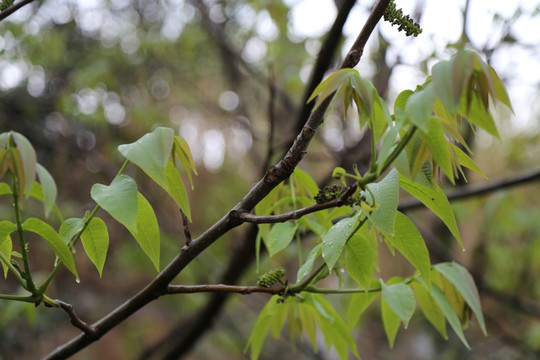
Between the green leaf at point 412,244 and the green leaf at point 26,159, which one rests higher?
the green leaf at point 26,159

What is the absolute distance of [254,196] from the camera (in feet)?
2.31

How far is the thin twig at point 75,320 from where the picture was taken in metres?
0.74

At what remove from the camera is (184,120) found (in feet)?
17.9

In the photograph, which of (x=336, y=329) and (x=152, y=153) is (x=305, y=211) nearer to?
(x=152, y=153)

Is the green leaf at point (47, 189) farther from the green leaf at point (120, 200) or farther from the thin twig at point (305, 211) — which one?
the thin twig at point (305, 211)

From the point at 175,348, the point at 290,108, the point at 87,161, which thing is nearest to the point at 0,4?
the point at 175,348

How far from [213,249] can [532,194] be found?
10.6 feet

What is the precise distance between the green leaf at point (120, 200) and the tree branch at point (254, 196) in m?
0.14

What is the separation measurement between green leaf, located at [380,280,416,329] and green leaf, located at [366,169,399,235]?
0.19 metres

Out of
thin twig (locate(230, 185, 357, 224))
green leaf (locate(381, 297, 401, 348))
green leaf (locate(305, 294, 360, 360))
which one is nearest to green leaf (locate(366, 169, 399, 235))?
thin twig (locate(230, 185, 357, 224))

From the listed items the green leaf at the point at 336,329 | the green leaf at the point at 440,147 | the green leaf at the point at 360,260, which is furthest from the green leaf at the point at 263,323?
the green leaf at the point at 440,147

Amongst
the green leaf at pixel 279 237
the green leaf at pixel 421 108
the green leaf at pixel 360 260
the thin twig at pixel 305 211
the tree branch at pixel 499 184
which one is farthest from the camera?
the tree branch at pixel 499 184

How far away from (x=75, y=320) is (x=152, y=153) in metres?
0.34

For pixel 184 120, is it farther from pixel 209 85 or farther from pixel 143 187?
pixel 143 187
